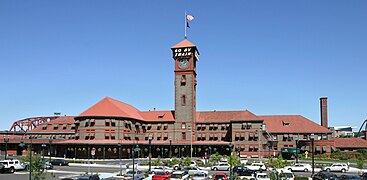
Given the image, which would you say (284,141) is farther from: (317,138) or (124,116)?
(124,116)

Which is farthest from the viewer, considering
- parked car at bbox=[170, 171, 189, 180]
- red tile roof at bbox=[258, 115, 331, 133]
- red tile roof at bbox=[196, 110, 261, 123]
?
red tile roof at bbox=[196, 110, 261, 123]

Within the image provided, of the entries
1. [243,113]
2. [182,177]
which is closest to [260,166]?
[182,177]

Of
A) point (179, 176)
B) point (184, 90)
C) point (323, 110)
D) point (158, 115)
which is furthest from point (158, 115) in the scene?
point (179, 176)

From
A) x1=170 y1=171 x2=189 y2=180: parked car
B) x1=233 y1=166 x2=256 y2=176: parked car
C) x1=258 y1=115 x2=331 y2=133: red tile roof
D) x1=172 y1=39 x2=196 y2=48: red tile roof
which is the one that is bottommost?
x1=233 y1=166 x2=256 y2=176: parked car

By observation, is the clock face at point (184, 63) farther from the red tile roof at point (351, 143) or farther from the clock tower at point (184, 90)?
the red tile roof at point (351, 143)

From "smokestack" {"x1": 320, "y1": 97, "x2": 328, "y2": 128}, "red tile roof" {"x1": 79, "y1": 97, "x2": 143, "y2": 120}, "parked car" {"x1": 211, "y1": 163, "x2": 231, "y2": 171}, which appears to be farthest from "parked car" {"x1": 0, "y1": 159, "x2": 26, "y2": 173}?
"smokestack" {"x1": 320, "y1": 97, "x2": 328, "y2": 128}

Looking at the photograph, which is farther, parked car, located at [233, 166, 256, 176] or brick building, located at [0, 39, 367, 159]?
brick building, located at [0, 39, 367, 159]

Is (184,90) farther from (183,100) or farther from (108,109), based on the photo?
(108,109)

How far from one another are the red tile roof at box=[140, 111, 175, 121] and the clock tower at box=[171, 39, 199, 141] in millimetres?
3433

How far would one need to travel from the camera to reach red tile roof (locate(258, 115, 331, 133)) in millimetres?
93275

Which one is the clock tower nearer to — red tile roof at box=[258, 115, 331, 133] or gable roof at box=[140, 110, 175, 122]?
gable roof at box=[140, 110, 175, 122]

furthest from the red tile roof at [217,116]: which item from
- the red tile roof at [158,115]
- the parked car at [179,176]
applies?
the parked car at [179,176]

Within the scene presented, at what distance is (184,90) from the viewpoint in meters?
94.2

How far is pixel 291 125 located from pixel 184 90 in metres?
29.7
